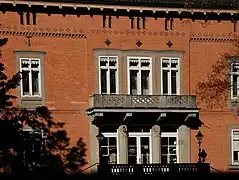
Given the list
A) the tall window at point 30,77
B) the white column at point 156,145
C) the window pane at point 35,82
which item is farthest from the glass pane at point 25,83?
the white column at point 156,145

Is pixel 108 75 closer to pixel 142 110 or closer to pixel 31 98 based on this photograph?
pixel 142 110

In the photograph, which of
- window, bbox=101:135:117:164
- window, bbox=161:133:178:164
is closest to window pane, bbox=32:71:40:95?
window, bbox=101:135:117:164

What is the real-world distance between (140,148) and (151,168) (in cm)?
178

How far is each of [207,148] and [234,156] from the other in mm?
1626

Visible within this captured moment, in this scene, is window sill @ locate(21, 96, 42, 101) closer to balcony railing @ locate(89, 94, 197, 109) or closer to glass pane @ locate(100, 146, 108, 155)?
balcony railing @ locate(89, 94, 197, 109)

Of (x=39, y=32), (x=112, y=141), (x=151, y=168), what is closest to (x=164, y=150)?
(x=151, y=168)

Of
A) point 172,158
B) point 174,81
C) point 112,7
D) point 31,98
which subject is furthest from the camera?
point 174,81

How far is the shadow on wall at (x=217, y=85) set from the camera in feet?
98.4

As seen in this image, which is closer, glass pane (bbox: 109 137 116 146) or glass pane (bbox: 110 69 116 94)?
glass pane (bbox: 109 137 116 146)

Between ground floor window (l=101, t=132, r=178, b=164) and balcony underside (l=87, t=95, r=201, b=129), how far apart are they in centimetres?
70

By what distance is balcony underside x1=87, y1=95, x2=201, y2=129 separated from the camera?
27859 millimetres

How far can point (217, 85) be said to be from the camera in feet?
97.8

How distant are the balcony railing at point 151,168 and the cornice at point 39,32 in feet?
22.3

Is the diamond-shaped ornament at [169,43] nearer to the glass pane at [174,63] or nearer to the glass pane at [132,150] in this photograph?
the glass pane at [174,63]
